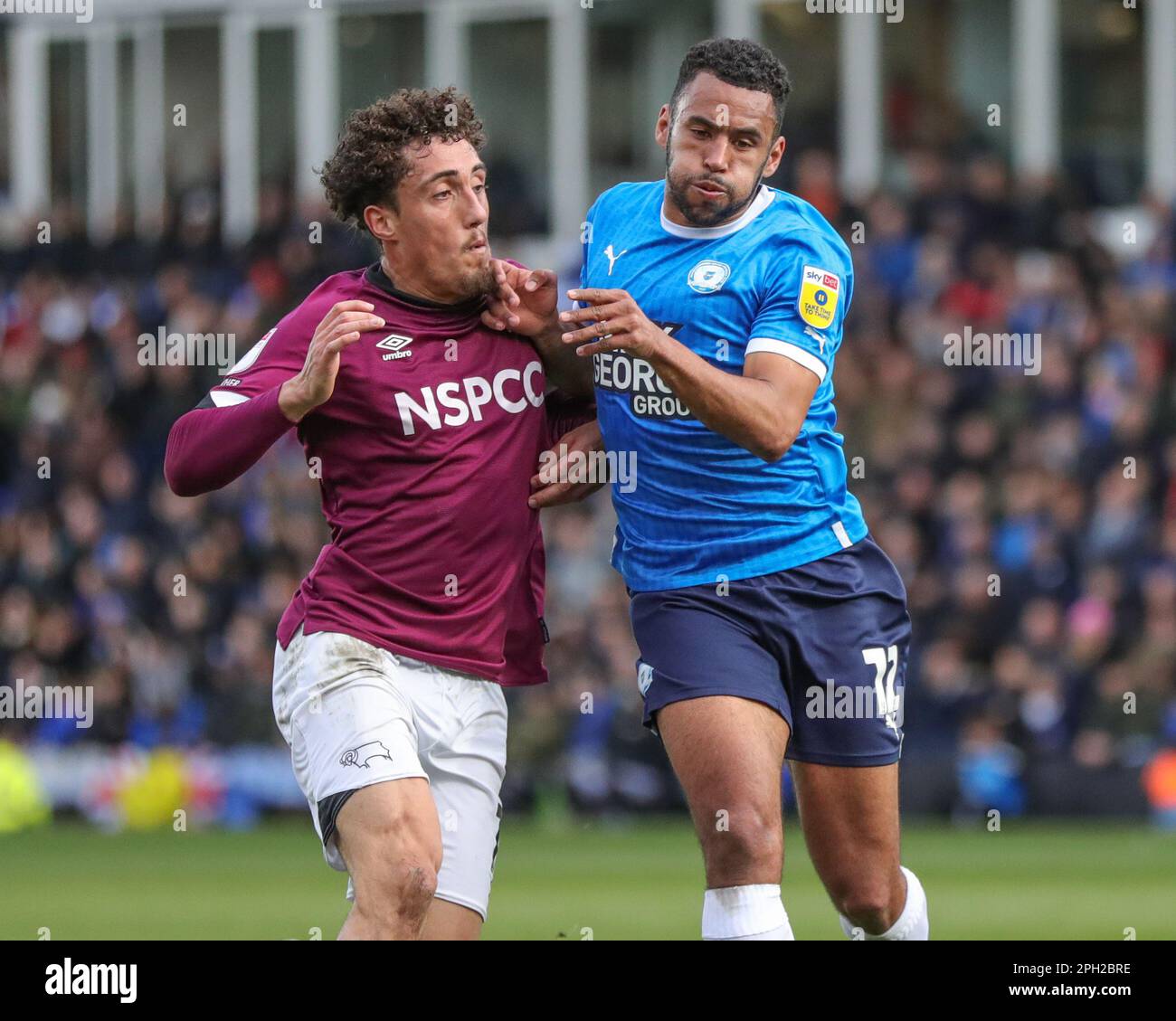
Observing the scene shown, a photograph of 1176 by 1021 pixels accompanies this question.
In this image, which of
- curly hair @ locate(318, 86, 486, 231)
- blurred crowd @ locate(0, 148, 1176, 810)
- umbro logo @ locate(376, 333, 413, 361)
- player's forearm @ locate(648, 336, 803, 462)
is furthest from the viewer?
blurred crowd @ locate(0, 148, 1176, 810)

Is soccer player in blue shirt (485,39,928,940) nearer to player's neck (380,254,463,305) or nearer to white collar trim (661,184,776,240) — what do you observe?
white collar trim (661,184,776,240)

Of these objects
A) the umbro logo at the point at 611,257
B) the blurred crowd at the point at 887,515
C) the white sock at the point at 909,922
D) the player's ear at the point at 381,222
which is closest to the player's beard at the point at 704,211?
the umbro logo at the point at 611,257

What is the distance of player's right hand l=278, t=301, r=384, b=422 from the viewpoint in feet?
18.8

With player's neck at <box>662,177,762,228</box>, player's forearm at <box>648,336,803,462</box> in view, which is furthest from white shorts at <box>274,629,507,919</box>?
player's neck at <box>662,177,762,228</box>

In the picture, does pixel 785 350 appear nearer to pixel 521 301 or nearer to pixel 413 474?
pixel 521 301

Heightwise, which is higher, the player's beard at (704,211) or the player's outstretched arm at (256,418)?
the player's beard at (704,211)

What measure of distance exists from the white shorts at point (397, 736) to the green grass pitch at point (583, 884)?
388 cm

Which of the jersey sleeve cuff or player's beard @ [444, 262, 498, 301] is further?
player's beard @ [444, 262, 498, 301]

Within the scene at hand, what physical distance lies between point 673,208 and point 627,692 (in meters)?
9.69

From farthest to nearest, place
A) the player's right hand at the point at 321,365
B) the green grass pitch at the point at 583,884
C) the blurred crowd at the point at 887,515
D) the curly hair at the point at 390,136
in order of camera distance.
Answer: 1. the blurred crowd at the point at 887,515
2. the green grass pitch at the point at 583,884
3. the curly hair at the point at 390,136
4. the player's right hand at the point at 321,365

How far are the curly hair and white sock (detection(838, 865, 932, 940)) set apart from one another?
260cm

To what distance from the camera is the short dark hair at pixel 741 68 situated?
599cm

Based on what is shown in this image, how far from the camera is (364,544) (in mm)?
6051

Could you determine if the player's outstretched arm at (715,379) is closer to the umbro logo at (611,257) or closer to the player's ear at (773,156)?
the umbro logo at (611,257)
